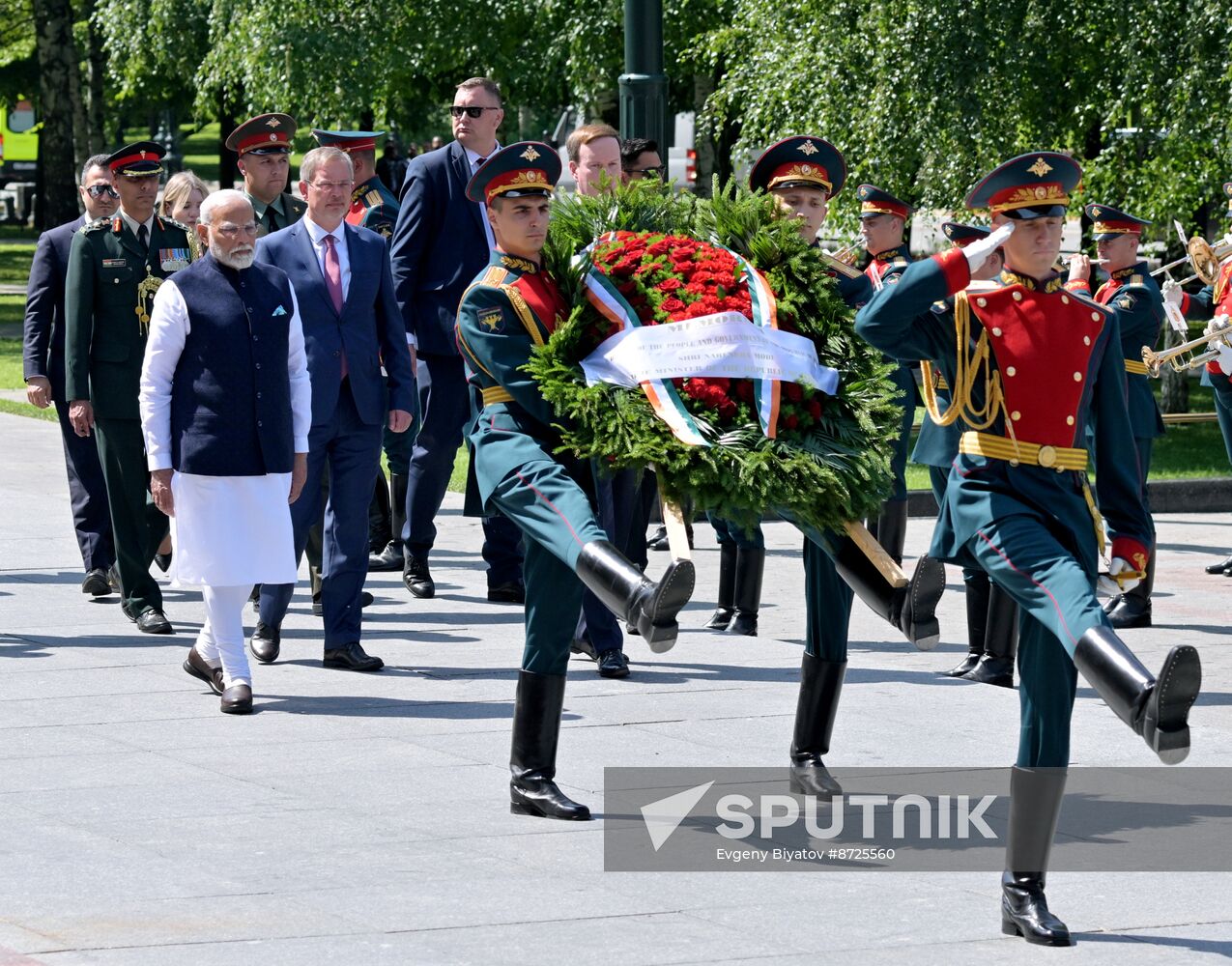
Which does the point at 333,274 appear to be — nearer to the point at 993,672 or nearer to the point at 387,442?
the point at 387,442

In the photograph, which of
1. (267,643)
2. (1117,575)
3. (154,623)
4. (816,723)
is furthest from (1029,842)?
(154,623)

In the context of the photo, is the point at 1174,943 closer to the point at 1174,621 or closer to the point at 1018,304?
the point at 1018,304

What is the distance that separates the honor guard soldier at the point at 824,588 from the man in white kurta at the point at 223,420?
2.02 m

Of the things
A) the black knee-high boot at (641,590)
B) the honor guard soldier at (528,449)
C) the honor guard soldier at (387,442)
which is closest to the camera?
the black knee-high boot at (641,590)

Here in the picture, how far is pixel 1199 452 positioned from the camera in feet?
57.5

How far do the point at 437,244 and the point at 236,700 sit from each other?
340 centimetres

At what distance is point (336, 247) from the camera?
30.7ft

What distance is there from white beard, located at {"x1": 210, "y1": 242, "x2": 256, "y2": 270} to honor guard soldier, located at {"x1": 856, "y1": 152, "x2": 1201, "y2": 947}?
3.11m

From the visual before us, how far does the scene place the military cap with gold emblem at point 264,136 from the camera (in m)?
10.5

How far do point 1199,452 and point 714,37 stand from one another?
5152mm

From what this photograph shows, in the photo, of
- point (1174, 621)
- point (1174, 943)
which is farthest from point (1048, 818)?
point (1174, 621)

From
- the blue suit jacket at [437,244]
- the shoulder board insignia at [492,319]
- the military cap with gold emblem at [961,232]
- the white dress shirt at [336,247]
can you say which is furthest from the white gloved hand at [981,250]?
the blue suit jacket at [437,244]

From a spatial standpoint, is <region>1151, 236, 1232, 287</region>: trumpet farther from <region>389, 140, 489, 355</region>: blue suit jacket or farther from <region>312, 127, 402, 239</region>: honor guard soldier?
<region>312, 127, 402, 239</region>: honor guard soldier

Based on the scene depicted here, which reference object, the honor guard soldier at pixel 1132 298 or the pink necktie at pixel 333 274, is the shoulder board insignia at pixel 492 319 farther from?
the honor guard soldier at pixel 1132 298
